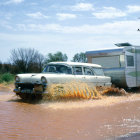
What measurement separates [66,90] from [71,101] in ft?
1.64

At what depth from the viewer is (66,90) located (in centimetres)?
898

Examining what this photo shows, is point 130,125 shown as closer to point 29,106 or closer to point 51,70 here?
point 29,106

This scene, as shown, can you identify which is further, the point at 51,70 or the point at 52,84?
the point at 51,70

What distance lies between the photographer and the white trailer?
12.9 metres

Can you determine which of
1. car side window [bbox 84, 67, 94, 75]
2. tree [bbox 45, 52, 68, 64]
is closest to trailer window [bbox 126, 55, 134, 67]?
car side window [bbox 84, 67, 94, 75]

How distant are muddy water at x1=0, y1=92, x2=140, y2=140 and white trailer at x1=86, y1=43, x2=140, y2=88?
16.2 ft

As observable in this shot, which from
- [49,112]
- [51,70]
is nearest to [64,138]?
[49,112]

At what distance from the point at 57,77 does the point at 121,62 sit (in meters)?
5.17

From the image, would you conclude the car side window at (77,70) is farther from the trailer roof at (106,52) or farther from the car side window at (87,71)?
the trailer roof at (106,52)

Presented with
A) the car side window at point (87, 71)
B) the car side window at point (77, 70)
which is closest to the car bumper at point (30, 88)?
the car side window at point (77, 70)

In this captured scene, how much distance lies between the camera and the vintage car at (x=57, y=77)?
342 inches

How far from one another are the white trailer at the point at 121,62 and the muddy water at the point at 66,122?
493 centimetres

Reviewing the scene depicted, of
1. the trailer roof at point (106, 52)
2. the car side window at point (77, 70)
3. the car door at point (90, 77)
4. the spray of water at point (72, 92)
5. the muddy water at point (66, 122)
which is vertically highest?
the trailer roof at point (106, 52)

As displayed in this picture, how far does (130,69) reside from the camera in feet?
43.4
